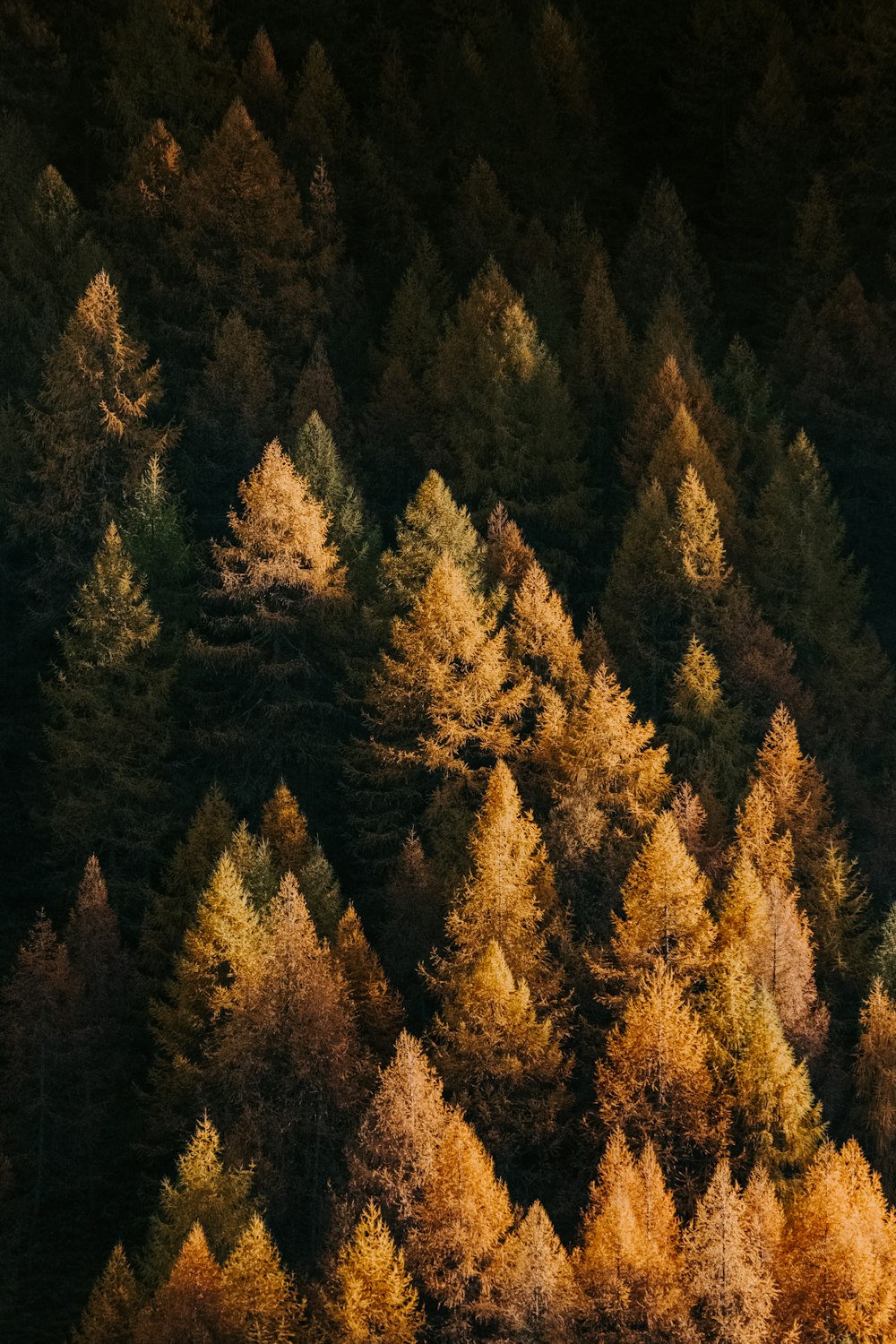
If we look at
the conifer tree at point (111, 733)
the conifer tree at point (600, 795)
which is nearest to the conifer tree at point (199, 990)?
the conifer tree at point (111, 733)

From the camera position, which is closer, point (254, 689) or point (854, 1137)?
point (854, 1137)

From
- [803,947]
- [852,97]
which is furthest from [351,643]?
[852,97]

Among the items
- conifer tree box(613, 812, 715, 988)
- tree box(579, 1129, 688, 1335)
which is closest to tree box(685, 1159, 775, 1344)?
tree box(579, 1129, 688, 1335)

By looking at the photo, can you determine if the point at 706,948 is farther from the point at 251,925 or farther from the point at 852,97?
the point at 852,97

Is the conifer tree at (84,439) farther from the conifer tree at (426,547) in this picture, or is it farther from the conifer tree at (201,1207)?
the conifer tree at (201,1207)

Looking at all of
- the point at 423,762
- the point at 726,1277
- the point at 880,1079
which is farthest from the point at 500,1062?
the point at 880,1079
